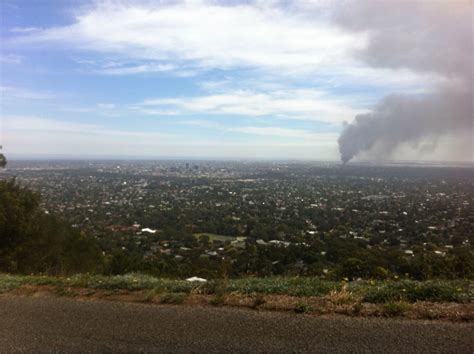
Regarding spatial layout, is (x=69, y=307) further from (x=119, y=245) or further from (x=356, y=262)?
(x=119, y=245)

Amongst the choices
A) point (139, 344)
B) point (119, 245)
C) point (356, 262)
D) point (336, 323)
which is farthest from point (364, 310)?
point (119, 245)

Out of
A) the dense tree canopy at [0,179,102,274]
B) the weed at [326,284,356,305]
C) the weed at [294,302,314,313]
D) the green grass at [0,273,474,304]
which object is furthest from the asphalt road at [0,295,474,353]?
the dense tree canopy at [0,179,102,274]

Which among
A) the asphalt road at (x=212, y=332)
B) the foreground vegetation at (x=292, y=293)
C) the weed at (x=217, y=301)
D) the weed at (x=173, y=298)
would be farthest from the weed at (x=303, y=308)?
the weed at (x=173, y=298)

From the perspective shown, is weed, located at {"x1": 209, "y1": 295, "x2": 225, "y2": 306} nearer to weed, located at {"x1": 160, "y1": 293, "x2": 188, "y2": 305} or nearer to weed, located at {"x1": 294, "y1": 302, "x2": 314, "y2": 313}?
weed, located at {"x1": 160, "y1": 293, "x2": 188, "y2": 305}

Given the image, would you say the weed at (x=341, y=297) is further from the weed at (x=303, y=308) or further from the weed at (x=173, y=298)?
the weed at (x=173, y=298)

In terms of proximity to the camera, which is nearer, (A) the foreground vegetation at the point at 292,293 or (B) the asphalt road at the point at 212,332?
(B) the asphalt road at the point at 212,332
